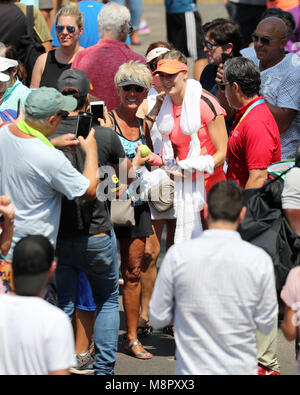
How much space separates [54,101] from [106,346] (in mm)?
1573

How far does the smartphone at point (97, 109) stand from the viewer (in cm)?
498

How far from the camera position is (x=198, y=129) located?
532 centimetres

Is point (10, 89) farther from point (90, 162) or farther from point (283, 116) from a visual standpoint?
point (283, 116)

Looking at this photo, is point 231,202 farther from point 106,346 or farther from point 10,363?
point 106,346

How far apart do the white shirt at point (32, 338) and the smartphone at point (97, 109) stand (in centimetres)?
199

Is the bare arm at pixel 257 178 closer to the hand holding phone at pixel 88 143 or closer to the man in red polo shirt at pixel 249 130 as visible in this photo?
the man in red polo shirt at pixel 249 130

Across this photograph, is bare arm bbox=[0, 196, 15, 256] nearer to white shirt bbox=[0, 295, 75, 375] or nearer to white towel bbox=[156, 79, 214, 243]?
white shirt bbox=[0, 295, 75, 375]

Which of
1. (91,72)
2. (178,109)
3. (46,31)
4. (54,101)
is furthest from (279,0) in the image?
(54,101)

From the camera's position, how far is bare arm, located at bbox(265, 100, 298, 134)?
19.8ft

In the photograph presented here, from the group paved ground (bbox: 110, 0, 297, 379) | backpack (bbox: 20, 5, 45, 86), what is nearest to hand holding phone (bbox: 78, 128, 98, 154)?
paved ground (bbox: 110, 0, 297, 379)

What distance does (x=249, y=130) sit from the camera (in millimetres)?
5098

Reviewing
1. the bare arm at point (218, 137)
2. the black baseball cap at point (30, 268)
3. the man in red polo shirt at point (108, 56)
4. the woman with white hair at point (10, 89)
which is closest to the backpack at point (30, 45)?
the man in red polo shirt at point (108, 56)

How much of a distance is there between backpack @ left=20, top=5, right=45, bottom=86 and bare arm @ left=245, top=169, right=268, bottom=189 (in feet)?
10.5

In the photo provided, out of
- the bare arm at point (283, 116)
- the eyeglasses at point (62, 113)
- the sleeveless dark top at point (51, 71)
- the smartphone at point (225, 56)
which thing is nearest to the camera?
the eyeglasses at point (62, 113)
